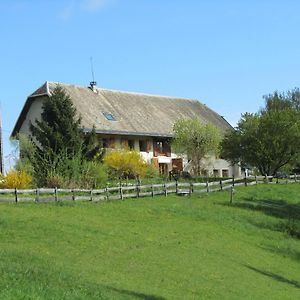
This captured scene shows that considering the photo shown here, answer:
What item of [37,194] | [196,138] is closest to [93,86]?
[196,138]

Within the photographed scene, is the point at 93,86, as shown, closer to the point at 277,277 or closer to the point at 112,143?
the point at 112,143

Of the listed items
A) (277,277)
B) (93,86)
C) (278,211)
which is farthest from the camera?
(93,86)

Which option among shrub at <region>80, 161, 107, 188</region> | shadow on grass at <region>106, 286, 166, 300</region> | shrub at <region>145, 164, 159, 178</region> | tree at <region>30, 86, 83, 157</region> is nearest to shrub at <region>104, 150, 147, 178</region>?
shrub at <region>145, 164, 159, 178</region>

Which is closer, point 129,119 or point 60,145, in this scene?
point 60,145

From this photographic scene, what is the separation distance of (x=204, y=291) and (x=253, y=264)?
19.5ft

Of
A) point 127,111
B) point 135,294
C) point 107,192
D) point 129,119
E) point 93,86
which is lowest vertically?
point 135,294

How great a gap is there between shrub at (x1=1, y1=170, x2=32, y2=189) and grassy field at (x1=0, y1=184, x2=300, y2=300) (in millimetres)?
5874

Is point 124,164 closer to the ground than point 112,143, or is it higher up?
closer to the ground

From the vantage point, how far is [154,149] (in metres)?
64.1

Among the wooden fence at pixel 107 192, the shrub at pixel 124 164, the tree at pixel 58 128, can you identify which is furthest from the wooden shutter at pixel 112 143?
the wooden fence at pixel 107 192

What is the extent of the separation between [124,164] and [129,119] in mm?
13973

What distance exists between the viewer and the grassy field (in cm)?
1425

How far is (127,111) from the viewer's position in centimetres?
6412

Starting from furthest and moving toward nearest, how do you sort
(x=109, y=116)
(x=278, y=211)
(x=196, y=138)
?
1. (x=109, y=116)
2. (x=196, y=138)
3. (x=278, y=211)
